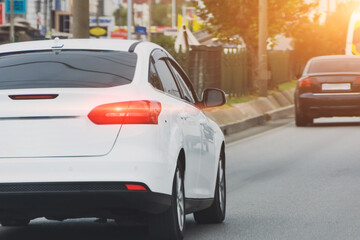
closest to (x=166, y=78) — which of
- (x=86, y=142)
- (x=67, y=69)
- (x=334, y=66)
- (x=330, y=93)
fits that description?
(x=67, y=69)

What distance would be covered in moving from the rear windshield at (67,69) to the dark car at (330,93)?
17853 millimetres

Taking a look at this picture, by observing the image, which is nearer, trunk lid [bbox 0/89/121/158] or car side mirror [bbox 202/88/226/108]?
trunk lid [bbox 0/89/121/158]

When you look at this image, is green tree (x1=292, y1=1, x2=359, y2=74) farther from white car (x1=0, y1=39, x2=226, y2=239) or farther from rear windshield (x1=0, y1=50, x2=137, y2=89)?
white car (x1=0, y1=39, x2=226, y2=239)

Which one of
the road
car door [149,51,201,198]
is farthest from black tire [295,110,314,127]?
car door [149,51,201,198]

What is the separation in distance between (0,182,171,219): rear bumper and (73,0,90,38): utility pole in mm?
10717

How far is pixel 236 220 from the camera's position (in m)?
10.0

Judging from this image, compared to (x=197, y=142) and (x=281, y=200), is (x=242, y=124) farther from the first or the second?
(x=197, y=142)

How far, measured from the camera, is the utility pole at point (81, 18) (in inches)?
704

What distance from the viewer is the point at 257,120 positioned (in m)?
28.2

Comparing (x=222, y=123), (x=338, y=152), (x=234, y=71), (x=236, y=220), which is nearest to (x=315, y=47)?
(x=234, y=71)

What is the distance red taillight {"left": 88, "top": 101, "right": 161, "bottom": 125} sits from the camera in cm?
722

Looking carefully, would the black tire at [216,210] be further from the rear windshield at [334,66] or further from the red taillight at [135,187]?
the rear windshield at [334,66]

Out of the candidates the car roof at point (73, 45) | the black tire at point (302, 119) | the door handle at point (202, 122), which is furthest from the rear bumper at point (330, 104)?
the car roof at point (73, 45)

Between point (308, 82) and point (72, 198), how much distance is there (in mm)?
18974
